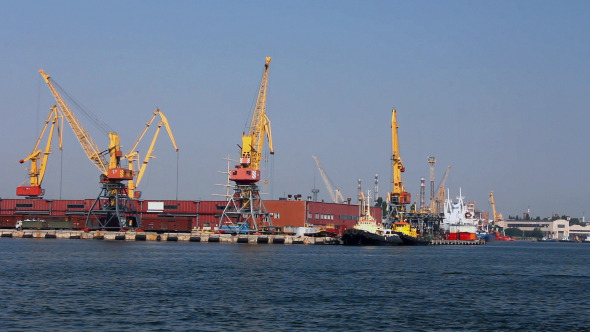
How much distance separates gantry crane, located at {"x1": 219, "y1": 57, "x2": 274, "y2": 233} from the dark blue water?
55.0 meters

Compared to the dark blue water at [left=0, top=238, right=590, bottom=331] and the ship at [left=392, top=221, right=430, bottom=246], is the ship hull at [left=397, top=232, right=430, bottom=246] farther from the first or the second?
the dark blue water at [left=0, top=238, right=590, bottom=331]

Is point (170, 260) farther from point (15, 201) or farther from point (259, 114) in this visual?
point (15, 201)

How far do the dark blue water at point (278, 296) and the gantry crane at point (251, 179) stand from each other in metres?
55.0

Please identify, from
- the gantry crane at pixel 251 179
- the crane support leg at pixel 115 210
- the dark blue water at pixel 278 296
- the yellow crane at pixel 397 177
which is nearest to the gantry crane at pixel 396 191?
the yellow crane at pixel 397 177

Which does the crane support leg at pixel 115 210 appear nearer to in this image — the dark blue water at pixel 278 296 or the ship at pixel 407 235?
the ship at pixel 407 235

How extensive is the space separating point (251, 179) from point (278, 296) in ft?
276

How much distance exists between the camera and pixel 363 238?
131000 mm

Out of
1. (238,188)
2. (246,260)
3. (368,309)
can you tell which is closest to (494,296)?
(368,309)

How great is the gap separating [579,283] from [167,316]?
A: 125 feet

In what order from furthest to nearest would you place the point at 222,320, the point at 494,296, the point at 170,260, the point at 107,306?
the point at 170,260
the point at 494,296
the point at 107,306
the point at 222,320

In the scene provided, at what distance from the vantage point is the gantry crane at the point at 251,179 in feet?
442

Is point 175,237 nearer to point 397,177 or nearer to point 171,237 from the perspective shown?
point 171,237

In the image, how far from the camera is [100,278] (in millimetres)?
59031

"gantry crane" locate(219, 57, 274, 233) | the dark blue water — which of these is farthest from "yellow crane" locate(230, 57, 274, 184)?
the dark blue water
